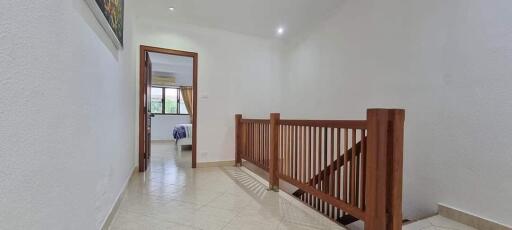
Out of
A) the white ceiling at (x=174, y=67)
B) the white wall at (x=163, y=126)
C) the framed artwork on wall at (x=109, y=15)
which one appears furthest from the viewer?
the white wall at (x=163, y=126)

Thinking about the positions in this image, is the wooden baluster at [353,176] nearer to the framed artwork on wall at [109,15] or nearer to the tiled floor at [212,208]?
the tiled floor at [212,208]

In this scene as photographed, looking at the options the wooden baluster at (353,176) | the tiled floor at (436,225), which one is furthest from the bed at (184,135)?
the tiled floor at (436,225)

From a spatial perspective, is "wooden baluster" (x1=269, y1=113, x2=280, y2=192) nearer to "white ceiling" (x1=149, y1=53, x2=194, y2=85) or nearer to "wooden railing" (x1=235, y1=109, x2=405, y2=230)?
"wooden railing" (x1=235, y1=109, x2=405, y2=230)

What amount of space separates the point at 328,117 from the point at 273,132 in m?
1.11

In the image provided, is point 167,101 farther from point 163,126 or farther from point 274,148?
point 274,148

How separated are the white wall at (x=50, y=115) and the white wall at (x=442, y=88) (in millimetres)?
2690

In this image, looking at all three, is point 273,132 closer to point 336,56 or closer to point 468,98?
point 336,56

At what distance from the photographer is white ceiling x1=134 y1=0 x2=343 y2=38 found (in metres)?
3.10

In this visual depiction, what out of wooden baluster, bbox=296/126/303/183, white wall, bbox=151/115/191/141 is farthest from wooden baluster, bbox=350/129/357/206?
white wall, bbox=151/115/191/141

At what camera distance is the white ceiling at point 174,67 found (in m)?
6.36

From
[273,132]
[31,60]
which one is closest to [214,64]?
[273,132]

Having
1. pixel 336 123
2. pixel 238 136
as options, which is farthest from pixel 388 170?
pixel 238 136

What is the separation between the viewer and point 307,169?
2.40 meters

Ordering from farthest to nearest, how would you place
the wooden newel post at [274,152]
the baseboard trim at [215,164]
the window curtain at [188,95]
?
the window curtain at [188,95]
the baseboard trim at [215,164]
the wooden newel post at [274,152]
